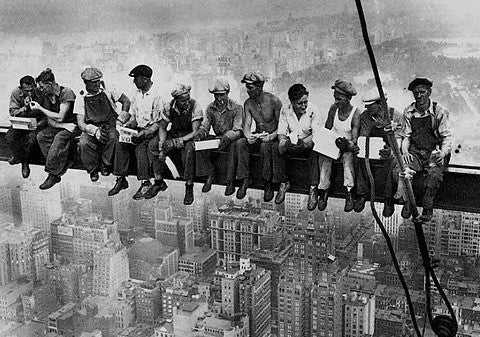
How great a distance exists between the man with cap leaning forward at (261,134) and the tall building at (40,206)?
656 cm

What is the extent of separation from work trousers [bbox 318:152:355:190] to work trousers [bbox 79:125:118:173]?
222 centimetres

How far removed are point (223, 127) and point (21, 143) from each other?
2.55m

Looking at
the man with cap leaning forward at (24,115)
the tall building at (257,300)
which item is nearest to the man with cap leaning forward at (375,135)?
the man with cap leaning forward at (24,115)

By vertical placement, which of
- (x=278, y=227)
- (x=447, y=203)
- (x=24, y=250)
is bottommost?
(x=24, y=250)

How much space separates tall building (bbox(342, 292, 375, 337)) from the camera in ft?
30.8

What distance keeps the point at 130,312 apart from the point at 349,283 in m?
4.05

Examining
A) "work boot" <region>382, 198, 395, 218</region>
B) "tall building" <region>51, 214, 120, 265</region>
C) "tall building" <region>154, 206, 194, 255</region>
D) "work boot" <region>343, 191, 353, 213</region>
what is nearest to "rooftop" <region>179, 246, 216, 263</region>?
"tall building" <region>154, 206, 194, 255</region>

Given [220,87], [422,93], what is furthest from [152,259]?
[422,93]

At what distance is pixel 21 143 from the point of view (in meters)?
7.75

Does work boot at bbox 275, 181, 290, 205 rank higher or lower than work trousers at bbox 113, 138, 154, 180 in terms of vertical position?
lower

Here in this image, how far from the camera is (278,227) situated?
9.91m

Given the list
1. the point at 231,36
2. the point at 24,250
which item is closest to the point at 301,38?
the point at 231,36

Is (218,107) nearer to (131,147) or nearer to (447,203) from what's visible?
(131,147)

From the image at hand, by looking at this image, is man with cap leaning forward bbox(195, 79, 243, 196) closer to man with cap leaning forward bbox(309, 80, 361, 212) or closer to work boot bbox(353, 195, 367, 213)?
man with cap leaning forward bbox(309, 80, 361, 212)
